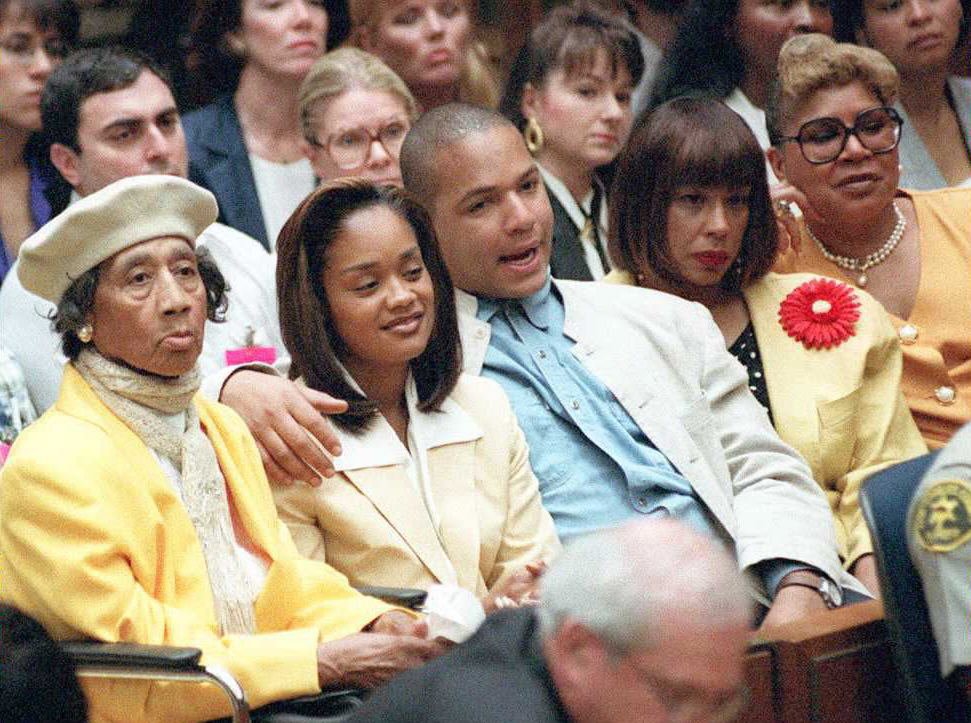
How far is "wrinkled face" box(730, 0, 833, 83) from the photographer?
5.36 metres

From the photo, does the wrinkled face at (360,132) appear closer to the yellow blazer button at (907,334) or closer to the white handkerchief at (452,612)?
the yellow blazer button at (907,334)

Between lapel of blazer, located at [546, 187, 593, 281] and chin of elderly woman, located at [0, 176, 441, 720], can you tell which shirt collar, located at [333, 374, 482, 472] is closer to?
chin of elderly woman, located at [0, 176, 441, 720]

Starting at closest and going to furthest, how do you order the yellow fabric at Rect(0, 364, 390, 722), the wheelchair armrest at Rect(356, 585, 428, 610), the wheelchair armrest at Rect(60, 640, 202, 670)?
the wheelchair armrest at Rect(60, 640, 202, 670), the yellow fabric at Rect(0, 364, 390, 722), the wheelchair armrest at Rect(356, 585, 428, 610)

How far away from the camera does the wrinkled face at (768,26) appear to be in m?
5.36

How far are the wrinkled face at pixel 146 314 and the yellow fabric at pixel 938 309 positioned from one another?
1.78 metres

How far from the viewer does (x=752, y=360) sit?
4.12 m

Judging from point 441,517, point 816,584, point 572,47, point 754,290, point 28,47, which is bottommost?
point 816,584

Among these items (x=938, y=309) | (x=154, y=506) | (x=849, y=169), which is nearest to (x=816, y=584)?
(x=938, y=309)

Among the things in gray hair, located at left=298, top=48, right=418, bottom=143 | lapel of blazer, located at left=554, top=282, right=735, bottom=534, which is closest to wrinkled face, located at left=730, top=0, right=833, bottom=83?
gray hair, located at left=298, top=48, right=418, bottom=143

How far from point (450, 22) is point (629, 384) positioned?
2.03 m

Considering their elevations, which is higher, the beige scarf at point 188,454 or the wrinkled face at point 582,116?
the wrinkled face at point 582,116

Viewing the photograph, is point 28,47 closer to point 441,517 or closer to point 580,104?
point 580,104

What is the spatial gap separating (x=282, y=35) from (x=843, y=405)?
2.16 m

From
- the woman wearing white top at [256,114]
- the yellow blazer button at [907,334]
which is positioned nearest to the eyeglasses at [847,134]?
the yellow blazer button at [907,334]
